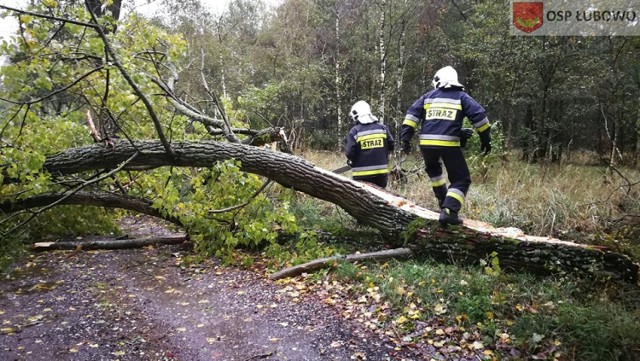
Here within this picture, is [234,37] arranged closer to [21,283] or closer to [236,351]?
[21,283]

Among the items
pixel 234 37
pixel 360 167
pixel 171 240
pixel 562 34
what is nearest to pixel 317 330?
pixel 360 167

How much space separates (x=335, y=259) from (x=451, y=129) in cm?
195

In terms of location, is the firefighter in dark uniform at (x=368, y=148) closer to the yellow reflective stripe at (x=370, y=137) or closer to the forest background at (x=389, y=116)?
the yellow reflective stripe at (x=370, y=137)

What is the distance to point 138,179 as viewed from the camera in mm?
5754

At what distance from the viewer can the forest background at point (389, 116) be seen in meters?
3.39

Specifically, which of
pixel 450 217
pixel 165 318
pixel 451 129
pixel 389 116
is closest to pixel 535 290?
pixel 450 217

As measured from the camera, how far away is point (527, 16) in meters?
10.0

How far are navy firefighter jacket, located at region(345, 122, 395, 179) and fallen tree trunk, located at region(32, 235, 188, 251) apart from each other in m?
2.86

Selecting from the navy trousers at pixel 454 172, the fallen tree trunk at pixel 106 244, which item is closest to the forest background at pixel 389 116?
the fallen tree trunk at pixel 106 244

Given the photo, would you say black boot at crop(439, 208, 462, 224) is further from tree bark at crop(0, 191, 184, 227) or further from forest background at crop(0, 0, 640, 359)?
tree bark at crop(0, 191, 184, 227)

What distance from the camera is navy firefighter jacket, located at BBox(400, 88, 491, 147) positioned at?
4113mm

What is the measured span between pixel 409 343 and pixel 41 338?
304cm

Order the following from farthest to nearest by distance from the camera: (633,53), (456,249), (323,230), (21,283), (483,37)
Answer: (483,37) < (633,53) < (323,230) < (21,283) < (456,249)

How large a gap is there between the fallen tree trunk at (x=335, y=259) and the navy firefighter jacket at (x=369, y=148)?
1620 millimetres
